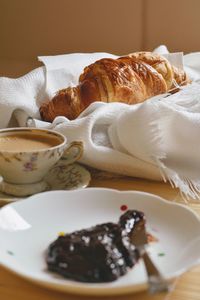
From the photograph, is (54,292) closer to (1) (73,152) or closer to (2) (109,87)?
(1) (73,152)

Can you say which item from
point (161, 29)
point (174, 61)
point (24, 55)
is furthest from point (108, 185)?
point (24, 55)

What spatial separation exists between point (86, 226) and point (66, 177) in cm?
18

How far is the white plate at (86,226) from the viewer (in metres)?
0.44

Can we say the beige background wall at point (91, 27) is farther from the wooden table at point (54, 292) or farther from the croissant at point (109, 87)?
the wooden table at point (54, 292)

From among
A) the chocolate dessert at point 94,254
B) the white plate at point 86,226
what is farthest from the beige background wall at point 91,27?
the chocolate dessert at point 94,254

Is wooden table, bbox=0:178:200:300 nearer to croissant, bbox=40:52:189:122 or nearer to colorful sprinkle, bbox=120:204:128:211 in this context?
colorful sprinkle, bbox=120:204:128:211

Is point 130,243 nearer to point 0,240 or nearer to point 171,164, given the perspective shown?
point 0,240

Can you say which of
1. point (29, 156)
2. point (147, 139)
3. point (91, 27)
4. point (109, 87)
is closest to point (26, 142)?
point (29, 156)

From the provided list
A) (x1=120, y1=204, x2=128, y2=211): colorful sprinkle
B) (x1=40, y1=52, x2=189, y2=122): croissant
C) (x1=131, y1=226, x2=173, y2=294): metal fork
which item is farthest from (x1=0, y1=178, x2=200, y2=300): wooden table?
(x1=40, y1=52, x2=189, y2=122): croissant

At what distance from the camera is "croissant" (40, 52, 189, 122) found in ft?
3.03

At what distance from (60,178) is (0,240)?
0.80 feet

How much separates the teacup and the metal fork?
20 cm

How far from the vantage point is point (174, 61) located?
1.26 meters

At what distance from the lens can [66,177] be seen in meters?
0.73
